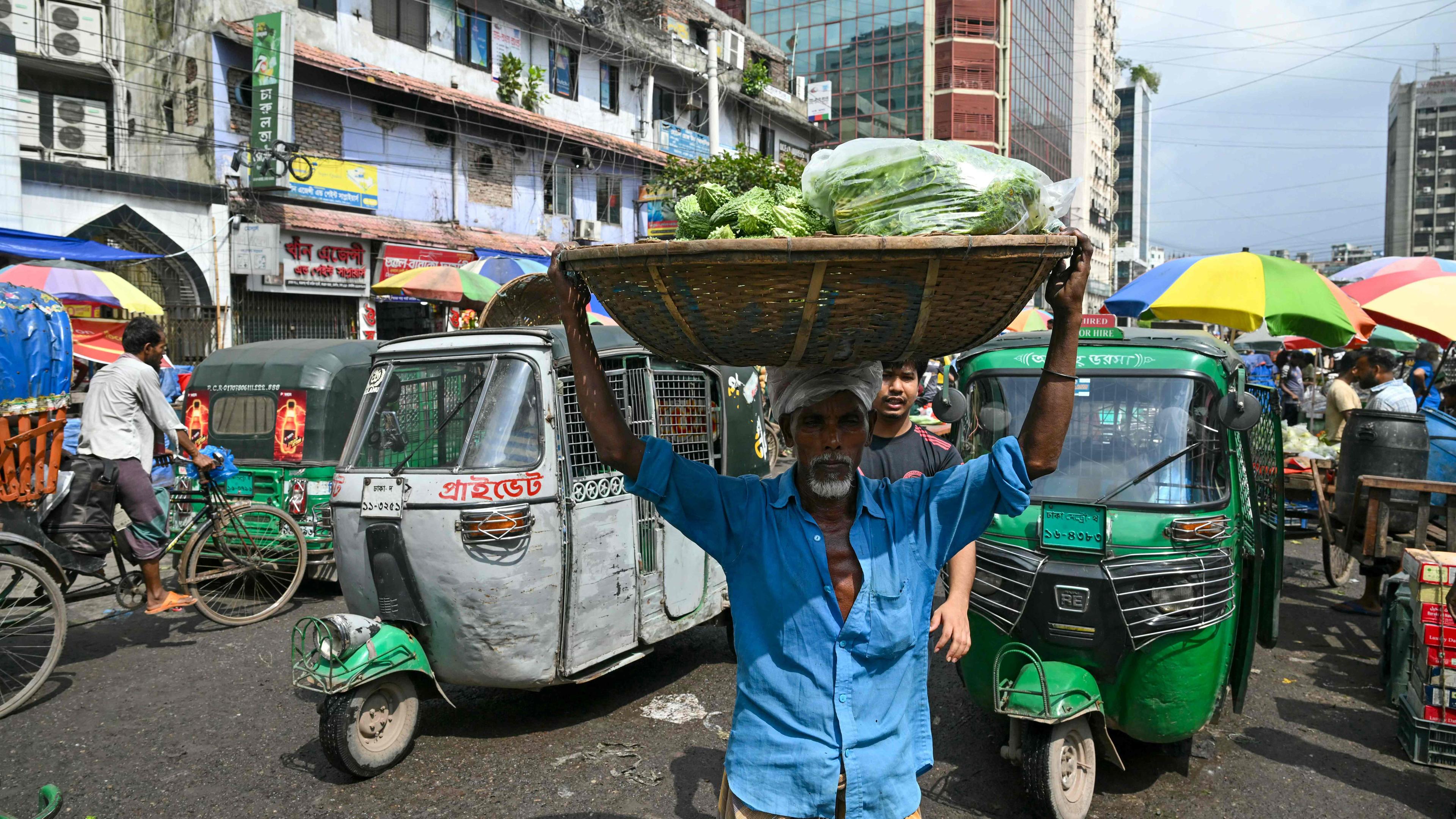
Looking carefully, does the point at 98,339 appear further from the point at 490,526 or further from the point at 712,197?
Result: the point at 712,197

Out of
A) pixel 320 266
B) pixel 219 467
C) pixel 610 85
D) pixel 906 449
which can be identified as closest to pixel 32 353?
pixel 219 467

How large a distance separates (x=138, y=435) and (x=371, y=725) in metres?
3.11

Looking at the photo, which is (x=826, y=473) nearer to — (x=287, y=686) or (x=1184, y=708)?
(x=1184, y=708)

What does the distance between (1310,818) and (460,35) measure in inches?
855

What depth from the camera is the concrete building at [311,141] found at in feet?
51.9

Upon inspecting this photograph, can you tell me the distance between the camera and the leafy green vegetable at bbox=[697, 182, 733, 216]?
2057 millimetres

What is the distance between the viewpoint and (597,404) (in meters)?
2.15

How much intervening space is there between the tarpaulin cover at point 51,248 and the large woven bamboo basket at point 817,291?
10785 millimetres

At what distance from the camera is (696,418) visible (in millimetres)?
5984

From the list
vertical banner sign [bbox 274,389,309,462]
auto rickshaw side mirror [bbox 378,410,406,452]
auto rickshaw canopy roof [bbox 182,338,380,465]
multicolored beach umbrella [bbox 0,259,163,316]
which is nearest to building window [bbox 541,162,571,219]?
multicolored beach umbrella [bbox 0,259,163,316]

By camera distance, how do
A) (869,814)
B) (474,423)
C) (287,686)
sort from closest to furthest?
(869,814) → (474,423) → (287,686)

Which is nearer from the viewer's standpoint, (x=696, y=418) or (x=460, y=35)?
(x=696, y=418)

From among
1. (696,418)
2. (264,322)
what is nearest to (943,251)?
(696,418)

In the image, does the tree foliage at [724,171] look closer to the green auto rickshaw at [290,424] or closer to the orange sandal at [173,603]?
the green auto rickshaw at [290,424]
